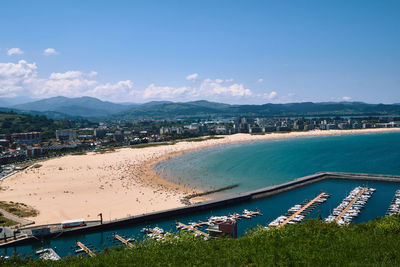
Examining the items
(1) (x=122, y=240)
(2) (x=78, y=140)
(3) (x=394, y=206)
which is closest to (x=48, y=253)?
(1) (x=122, y=240)

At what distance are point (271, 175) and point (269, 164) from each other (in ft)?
31.2

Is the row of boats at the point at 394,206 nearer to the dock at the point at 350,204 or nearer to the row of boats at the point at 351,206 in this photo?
the row of boats at the point at 351,206

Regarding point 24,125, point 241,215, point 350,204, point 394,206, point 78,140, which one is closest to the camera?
point 241,215

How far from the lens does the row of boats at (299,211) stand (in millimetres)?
28295

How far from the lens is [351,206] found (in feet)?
105

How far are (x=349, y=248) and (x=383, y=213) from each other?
66.4 feet

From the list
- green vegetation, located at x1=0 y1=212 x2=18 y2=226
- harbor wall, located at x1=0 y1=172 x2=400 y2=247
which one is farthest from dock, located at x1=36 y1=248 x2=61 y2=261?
green vegetation, located at x1=0 y1=212 x2=18 y2=226

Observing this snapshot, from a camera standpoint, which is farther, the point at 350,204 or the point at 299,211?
the point at 350,204

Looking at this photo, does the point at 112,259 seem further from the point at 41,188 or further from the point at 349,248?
the point at 41,188

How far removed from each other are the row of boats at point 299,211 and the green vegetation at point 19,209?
80.2ft

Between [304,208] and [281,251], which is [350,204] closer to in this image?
[304,208]

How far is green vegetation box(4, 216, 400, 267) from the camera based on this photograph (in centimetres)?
1235

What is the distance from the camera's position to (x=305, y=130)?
131m

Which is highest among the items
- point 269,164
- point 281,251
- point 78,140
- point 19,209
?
point 281,251
